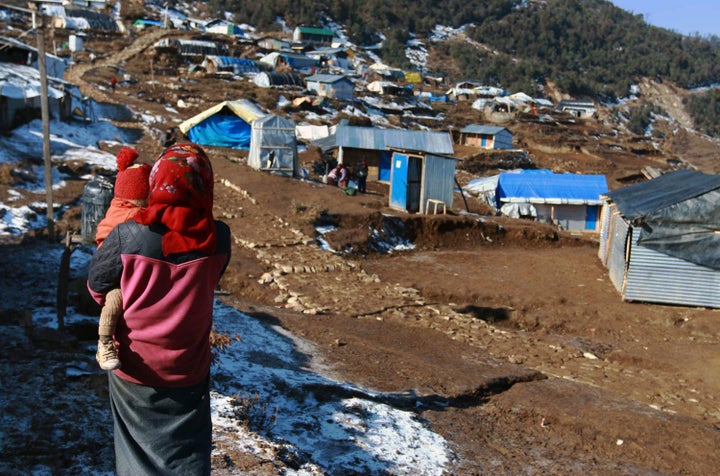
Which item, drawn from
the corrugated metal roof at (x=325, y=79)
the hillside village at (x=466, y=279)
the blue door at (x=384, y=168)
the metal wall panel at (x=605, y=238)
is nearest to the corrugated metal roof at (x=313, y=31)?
the corrugated metal roof at (x=325, y=79)

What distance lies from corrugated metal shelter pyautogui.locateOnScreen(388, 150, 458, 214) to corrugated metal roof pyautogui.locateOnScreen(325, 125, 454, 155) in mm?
5983

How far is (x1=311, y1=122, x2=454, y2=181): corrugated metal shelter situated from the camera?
26.5 m

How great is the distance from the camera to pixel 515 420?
6750 mm

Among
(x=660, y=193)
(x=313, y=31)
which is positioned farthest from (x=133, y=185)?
(x=313, y=31)

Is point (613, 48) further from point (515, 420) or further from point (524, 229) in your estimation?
point (515, 420)

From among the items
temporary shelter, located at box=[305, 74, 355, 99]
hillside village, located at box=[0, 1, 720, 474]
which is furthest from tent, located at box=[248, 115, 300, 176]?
temporary shelter, located at box=[305, 74, 355, 99]

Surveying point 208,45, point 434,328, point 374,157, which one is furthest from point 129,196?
point 208,45

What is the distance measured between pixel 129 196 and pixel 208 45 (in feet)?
199

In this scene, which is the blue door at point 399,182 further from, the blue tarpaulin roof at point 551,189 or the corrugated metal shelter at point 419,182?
the blue tarpaulin roof at point 551,189

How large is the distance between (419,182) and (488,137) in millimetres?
29852

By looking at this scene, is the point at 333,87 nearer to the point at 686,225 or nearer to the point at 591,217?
the point at 591,217

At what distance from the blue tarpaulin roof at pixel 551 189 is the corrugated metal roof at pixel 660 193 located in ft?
29.7

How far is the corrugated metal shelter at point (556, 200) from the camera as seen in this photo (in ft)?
86.9

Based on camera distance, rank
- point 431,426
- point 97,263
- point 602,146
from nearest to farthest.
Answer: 1. point 97,263
2. point 431,426
3. point 602,146
